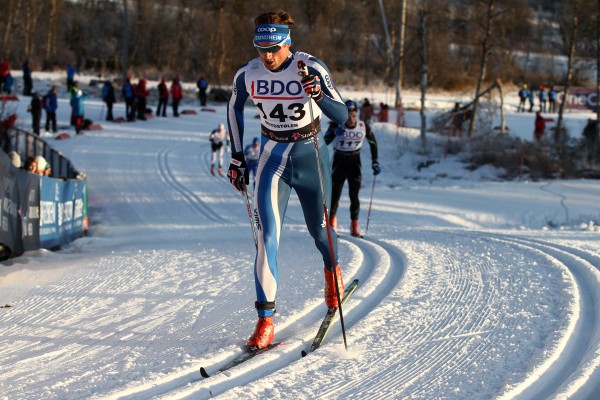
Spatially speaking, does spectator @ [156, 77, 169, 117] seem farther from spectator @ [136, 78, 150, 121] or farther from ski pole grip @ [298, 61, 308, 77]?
ski pole grip @ [298, 61, 308, 77]

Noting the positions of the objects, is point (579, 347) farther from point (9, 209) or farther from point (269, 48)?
point (9, 209)

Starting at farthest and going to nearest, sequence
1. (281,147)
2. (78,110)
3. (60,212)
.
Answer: (78,110)
(60,212)
(281,147)

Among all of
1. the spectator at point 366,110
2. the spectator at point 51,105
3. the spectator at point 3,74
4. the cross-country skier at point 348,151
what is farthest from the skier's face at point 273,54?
the spectator at point 3,74

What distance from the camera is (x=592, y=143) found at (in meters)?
25.8

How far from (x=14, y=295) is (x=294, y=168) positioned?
343 centimetres

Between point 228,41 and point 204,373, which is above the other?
point 228,41

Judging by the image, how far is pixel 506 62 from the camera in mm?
53594

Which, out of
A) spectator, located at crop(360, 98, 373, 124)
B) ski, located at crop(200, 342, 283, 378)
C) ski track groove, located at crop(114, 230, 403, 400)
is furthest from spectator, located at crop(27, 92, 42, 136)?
ski, located at crop(200, 342, 283, 378)

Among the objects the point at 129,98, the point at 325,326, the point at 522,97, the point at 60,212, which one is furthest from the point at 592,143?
the point at 325,326

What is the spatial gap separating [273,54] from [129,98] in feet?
86.8

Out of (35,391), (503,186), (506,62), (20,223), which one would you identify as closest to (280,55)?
(35,391)

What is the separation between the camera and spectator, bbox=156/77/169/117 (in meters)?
32.4

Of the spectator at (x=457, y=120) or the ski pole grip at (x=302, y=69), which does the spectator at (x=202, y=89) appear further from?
the ski pole grip at (x=302, y=69)

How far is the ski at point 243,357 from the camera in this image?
4.71m
